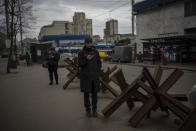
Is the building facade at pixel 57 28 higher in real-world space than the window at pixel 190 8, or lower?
higher

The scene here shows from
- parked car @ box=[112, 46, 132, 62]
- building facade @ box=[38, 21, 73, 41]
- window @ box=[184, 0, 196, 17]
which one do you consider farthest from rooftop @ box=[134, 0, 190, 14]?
building facade @ box=[38, 21, 73, 41]

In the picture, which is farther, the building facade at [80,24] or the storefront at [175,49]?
the building facade at [80,24]

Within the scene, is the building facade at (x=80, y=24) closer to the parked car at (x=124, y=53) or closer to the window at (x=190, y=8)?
the parked car at (x=124, y=53)

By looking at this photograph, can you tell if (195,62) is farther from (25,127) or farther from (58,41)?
(58,41)

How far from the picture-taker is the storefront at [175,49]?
22.3 meters

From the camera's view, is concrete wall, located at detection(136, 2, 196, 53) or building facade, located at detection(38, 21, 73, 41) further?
building facade, located at detection(38, 21, 73, 41)

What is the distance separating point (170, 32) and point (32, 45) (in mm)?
20357

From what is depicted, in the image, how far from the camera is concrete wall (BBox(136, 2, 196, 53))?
2592cm

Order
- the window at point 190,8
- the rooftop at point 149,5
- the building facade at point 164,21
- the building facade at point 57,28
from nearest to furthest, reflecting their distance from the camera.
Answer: the window at point 190,8 < the building facade at point 164,21 < the rooftop at point 149,5 < the building facade at point 57,28

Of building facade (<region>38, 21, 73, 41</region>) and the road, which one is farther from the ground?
building facade (<region>38, 21, 73, 41</region>)

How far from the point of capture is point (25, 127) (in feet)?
13.7

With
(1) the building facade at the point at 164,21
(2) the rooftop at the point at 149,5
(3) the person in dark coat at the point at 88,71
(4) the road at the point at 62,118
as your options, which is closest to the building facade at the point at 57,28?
(2) the rooftop at the point at 149,5

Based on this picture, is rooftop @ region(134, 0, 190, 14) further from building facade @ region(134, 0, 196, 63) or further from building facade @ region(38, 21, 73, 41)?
building facade @ region(38, 21, 73, 41)

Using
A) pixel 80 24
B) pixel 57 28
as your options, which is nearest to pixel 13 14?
pixel 80 24
